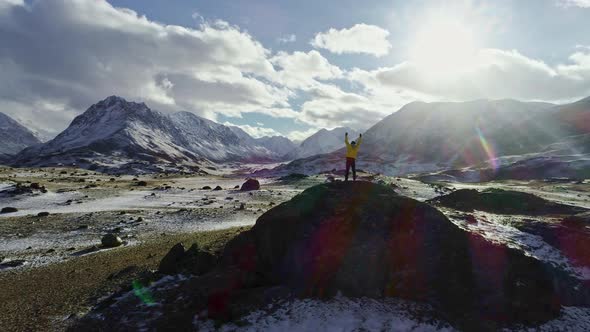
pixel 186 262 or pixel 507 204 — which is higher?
pixel 507 204

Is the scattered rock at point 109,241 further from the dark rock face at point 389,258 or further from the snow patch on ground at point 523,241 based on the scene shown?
the snow patch on ground at point 523,241

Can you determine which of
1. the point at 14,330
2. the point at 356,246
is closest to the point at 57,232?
the point at 14,330

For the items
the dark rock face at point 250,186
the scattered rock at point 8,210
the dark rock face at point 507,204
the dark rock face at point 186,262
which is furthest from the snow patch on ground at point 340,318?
the dark rock face at point 250,186

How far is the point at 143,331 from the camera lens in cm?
1529

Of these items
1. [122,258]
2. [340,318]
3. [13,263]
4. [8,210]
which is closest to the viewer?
[340,318]

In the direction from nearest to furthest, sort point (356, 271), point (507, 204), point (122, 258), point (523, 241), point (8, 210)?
1. point (356, 271)
2. point (523, 241)
3. point (122, 258)
4. point (507, 204)
5. point (8, 210)

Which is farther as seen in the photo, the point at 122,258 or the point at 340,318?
the point at 122,258

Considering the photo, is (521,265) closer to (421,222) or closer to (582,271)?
(582,271)

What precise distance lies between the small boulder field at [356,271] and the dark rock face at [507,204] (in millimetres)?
17135

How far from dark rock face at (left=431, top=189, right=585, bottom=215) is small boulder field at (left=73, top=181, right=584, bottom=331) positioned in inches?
675

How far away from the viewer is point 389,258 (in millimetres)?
18625

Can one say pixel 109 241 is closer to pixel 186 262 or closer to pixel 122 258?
pixel 122 258

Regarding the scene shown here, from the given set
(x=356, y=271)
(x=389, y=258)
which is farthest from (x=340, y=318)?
(x=389, y=258)

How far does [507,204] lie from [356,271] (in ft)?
88.8
